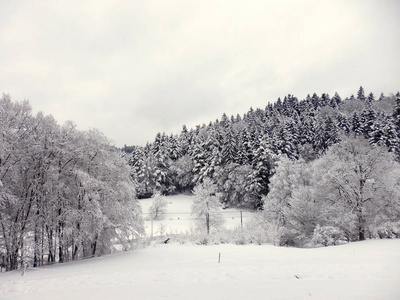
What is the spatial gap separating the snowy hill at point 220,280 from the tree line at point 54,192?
2.39 m

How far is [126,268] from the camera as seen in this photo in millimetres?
12648

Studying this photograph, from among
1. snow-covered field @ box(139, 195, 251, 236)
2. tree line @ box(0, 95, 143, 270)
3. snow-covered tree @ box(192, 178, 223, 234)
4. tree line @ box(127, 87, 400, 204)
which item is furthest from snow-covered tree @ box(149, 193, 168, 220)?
tree line @ box(0, 95, 143, 270)

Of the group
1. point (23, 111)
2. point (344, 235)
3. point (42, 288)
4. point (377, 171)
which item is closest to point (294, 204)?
point (344, 235)

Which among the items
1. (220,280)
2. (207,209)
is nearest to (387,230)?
(220,280)

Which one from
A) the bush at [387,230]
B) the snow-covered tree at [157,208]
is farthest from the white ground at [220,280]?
the snow-covered tree at [157,208]

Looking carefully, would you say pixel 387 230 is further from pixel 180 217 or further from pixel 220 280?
pixel 180 217

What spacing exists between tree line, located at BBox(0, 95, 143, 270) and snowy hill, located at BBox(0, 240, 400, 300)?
2388mm

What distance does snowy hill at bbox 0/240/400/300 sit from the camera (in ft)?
25.2

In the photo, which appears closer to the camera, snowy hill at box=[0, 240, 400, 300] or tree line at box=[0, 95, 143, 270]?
snowy hill at box=[0, 240, 400, 300]

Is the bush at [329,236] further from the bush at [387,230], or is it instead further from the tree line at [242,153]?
the tree line at [242,153]

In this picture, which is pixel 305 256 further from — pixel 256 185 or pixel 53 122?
pixel 256 185

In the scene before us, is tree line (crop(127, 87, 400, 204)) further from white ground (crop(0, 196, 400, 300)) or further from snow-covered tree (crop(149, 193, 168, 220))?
white ground (crop(0, 196, 400, 300))

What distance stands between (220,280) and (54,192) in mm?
12447

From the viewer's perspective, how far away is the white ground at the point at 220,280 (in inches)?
302
